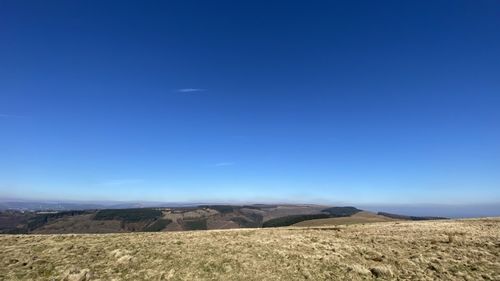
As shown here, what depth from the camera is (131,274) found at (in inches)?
798

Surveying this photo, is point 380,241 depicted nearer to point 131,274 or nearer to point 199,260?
point 199,260

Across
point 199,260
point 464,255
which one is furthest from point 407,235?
point 199,260

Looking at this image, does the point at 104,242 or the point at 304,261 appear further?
the point at 104,242

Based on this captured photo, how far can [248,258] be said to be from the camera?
925 inches

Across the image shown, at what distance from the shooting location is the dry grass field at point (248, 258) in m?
20.5

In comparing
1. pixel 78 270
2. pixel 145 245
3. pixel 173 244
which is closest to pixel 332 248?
pixel 173 244

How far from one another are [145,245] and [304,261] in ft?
42.1

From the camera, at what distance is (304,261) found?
911 inches

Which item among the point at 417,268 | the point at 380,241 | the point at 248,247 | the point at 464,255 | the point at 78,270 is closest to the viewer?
the point at 78,270

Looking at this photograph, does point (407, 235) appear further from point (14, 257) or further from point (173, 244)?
point (14, 257)

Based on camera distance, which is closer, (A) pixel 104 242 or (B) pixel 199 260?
(B) pixel 199 260

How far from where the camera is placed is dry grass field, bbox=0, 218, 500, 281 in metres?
20.5

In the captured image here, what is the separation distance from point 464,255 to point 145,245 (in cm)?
2472

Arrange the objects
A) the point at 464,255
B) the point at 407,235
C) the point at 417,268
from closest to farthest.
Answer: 1. the point at 417,268
2. the point at 464,255
3. the point at 407,235
